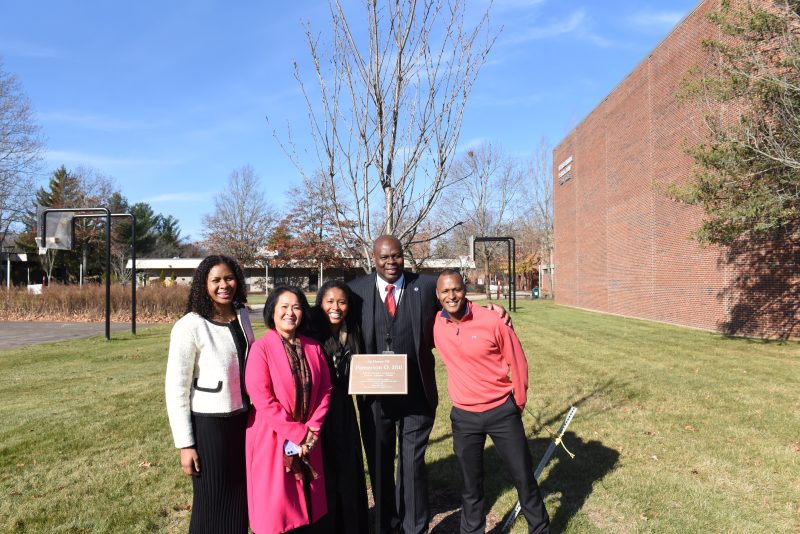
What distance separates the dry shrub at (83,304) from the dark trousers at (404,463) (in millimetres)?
20095

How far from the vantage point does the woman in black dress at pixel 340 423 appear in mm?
3094

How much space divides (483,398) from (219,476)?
1.54 m

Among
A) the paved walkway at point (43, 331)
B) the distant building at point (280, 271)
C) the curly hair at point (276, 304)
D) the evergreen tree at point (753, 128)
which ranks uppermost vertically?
the evergreen tree at point (753, 128)

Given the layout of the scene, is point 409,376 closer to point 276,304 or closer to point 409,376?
point 409,376

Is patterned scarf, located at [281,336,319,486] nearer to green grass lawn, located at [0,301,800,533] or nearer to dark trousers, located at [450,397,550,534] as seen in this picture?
dark trousers, located at [450,397,550,534]

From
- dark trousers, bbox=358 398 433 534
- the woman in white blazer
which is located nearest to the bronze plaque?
dark trousers, bbox=358 398 433 534

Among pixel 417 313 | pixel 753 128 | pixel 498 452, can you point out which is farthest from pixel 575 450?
pixel 753 128

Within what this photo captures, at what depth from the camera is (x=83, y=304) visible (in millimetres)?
21859

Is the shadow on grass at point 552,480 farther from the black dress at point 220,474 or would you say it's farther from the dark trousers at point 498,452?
the black dress at point 220,474

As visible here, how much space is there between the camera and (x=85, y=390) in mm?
8492

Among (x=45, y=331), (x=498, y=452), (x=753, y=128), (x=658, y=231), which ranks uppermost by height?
(x=753, y=128)

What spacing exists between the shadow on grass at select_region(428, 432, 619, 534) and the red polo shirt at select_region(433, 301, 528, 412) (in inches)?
49.1

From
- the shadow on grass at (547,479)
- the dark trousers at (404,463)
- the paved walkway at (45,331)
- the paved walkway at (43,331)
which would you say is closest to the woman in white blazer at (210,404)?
the dark trousers at (404,463)

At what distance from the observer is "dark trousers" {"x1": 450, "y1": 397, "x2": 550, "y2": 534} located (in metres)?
3.22
